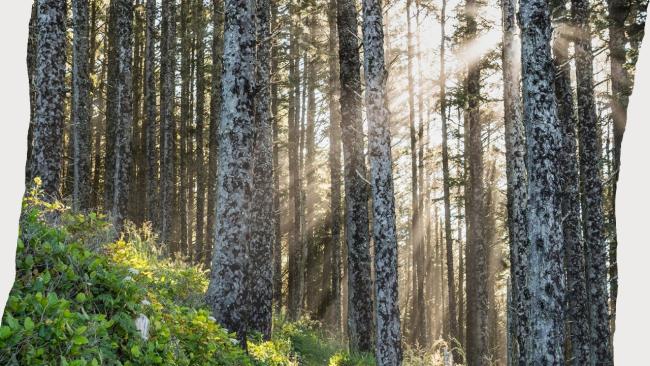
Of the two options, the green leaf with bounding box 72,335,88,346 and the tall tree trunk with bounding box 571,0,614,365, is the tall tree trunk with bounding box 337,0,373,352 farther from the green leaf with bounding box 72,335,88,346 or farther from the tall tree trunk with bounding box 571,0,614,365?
the green leaf with bounding box 72,335,88,346

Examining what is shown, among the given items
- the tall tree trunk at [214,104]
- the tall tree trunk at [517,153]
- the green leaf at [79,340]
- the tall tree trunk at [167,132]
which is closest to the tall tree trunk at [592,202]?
the tall tree trunk at [517,153]

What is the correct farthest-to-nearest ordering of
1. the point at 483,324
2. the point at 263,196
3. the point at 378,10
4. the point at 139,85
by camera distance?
the point at 139,85 < the point at 483,324 < the point at 263,196 < the point at 378,10

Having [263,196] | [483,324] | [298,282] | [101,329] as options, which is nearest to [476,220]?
[483,324]

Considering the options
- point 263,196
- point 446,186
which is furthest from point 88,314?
point 446,186

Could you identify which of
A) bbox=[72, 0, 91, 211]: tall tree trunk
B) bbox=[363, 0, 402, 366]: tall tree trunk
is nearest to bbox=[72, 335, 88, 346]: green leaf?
bbox=[363, 0, 402, 366]: tall tree trunk

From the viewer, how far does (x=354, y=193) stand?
1413 cm

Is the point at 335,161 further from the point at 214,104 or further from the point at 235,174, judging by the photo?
the point at 235,174

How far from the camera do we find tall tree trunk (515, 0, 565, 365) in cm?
952

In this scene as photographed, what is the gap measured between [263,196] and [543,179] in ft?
18.5

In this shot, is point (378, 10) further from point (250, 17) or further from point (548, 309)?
point (548, 309)

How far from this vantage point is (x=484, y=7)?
67.2ft

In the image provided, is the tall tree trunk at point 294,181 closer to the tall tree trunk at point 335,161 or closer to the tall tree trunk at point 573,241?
the tall tree trunk at point 335,161

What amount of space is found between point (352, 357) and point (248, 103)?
6.71 m

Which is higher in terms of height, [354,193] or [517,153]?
[517,153]
